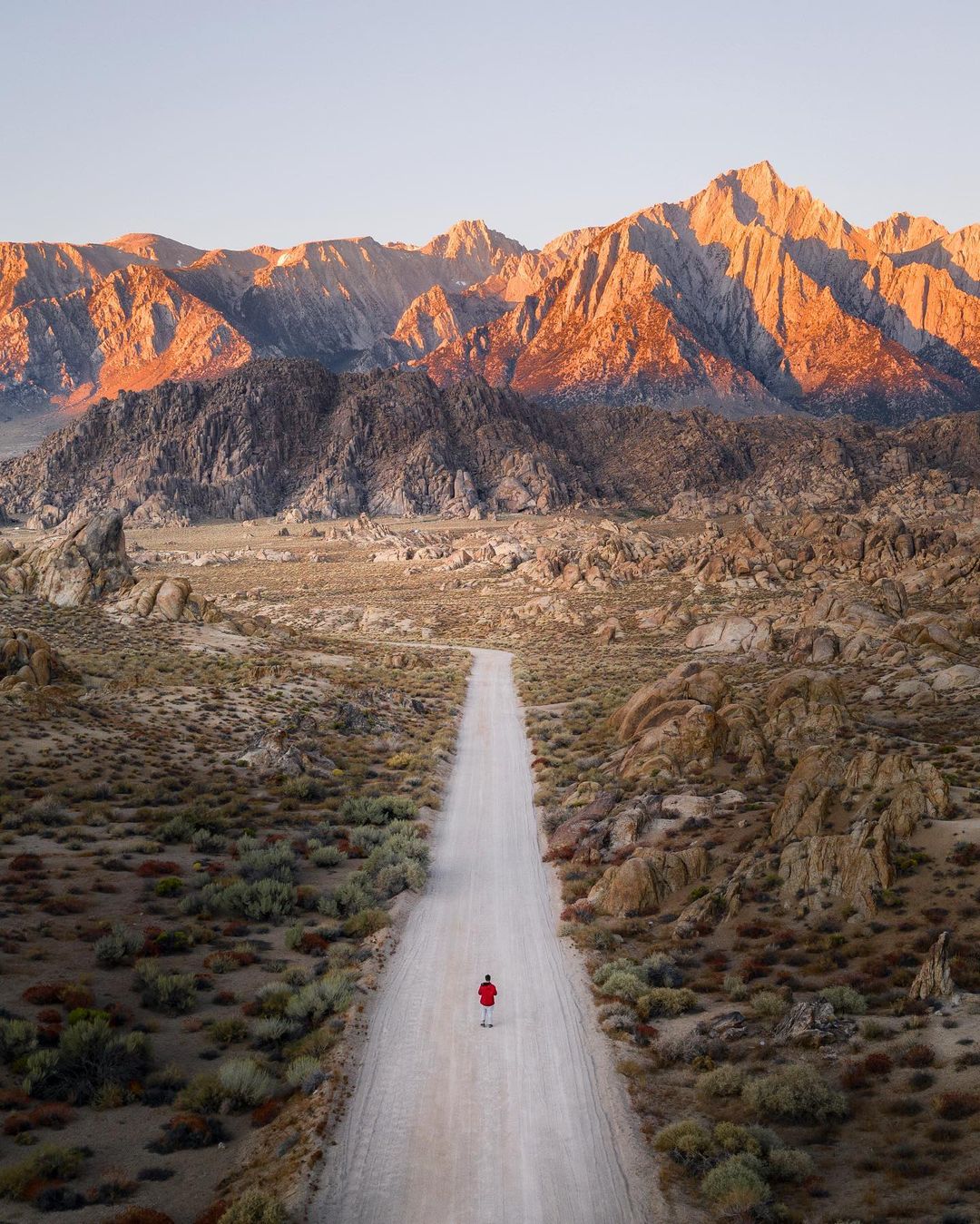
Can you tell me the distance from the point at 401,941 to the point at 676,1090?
9.11 meters

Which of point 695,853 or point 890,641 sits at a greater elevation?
point 890,641

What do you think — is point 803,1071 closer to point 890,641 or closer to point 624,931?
point 624,931

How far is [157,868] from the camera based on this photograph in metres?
24.6

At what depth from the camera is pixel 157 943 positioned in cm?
2022

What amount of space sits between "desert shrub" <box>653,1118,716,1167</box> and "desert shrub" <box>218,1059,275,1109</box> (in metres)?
7.48

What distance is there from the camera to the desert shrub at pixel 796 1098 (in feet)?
46.9

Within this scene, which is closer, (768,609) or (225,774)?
(225,774)

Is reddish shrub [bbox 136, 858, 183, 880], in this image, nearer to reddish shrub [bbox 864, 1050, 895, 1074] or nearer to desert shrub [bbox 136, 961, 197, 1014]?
desert shrub [bbox 136, 961, 197, 1014]

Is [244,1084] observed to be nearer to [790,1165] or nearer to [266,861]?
[790,1165]

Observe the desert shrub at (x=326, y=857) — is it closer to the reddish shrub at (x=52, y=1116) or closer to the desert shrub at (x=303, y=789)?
the desert shrub at (x=303, y=789)

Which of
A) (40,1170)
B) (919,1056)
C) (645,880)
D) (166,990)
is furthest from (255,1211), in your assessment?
(645,880)

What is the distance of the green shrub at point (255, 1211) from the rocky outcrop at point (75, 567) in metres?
63.7

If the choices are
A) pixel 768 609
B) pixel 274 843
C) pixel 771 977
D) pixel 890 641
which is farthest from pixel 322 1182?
pixel 768 609

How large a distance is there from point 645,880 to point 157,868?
15.4m
